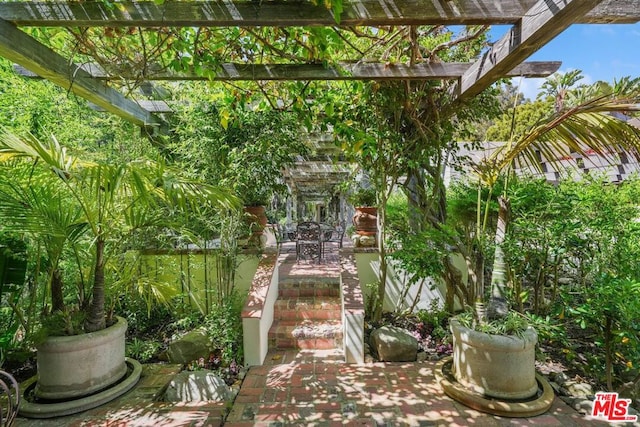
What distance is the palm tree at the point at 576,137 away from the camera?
6.86 ft

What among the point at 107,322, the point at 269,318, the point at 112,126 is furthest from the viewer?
the point at 112,126

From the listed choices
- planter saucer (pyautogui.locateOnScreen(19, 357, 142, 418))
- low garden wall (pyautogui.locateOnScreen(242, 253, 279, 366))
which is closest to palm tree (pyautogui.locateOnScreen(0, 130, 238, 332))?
planter saucer (pyautogui.locateOnScreen(19, 357, 142, 418))

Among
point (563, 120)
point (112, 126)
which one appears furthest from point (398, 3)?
point (112, 126)

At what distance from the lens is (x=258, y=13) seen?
203cm

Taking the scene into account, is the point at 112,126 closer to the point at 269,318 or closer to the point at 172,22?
the point at 172,22

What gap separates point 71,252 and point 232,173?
1.72 meters

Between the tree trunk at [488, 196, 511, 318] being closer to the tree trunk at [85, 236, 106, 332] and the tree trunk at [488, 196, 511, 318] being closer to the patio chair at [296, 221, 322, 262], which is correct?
the patio chair at [296, 221, 322, 262]

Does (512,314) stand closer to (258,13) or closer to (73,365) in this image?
(258,13)

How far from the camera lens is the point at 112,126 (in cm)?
468

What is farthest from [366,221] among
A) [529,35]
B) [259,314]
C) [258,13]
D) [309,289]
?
[258,13]

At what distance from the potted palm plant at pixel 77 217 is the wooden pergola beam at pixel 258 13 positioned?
87 centimetres

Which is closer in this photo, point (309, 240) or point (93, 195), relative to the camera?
point (93, 195)

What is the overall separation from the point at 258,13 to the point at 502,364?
10.3 ft

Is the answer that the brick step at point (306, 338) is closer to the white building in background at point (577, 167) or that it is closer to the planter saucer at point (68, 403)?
the planter saucer at point (68, 403)
